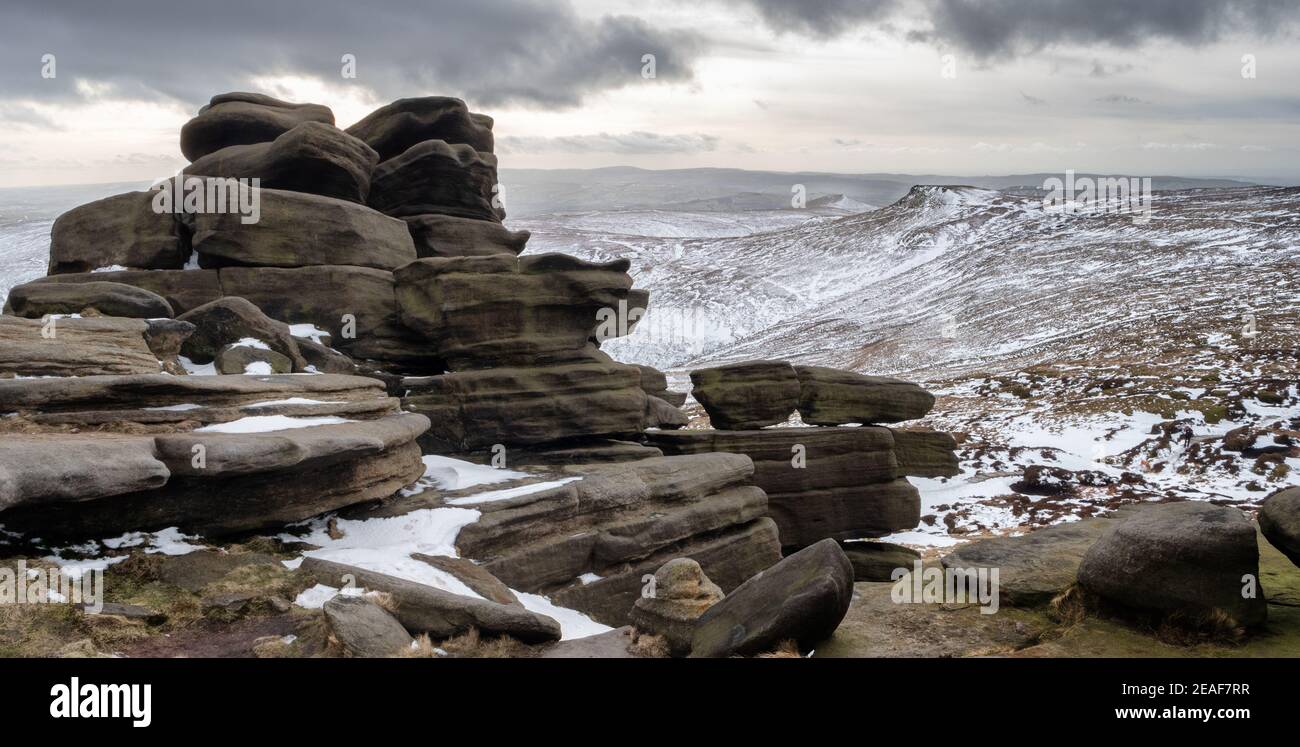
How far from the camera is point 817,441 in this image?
32125mm

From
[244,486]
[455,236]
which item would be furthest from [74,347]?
[455,236]

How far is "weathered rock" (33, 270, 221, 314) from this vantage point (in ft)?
89.1

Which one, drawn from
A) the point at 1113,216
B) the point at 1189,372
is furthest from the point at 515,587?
the point at 1113,216

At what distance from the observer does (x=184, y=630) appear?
1325 centimetres

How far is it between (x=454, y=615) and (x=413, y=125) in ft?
82.8

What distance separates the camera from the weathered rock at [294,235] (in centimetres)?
2742

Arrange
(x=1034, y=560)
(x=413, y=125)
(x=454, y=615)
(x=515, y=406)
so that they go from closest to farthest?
(x=454, y=615), (x=1034, y=560), (x=515, y=406), (x=413, y=125)

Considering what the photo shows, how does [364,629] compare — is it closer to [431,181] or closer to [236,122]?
[431,181]

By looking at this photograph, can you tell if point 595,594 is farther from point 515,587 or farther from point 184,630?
point 184,630

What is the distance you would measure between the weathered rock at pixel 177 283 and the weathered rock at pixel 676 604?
19.0m

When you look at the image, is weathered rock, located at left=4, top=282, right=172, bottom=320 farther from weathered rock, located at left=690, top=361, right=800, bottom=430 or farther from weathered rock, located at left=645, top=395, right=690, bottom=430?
weathered rock, located at left=690, top=361, right=800, bottom=430

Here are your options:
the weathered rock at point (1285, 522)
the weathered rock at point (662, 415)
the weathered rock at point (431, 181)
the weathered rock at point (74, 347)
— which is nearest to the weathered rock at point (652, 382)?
the weathered rock at point (662, 415)

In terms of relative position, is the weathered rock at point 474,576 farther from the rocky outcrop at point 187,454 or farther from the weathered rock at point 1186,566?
the weathered rock at point 1186,566

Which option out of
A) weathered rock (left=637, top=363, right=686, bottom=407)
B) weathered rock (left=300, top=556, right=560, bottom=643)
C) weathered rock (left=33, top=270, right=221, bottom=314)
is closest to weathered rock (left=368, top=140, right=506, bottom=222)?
weathered rock (left=33, top=270, right=221, bottom=314)
